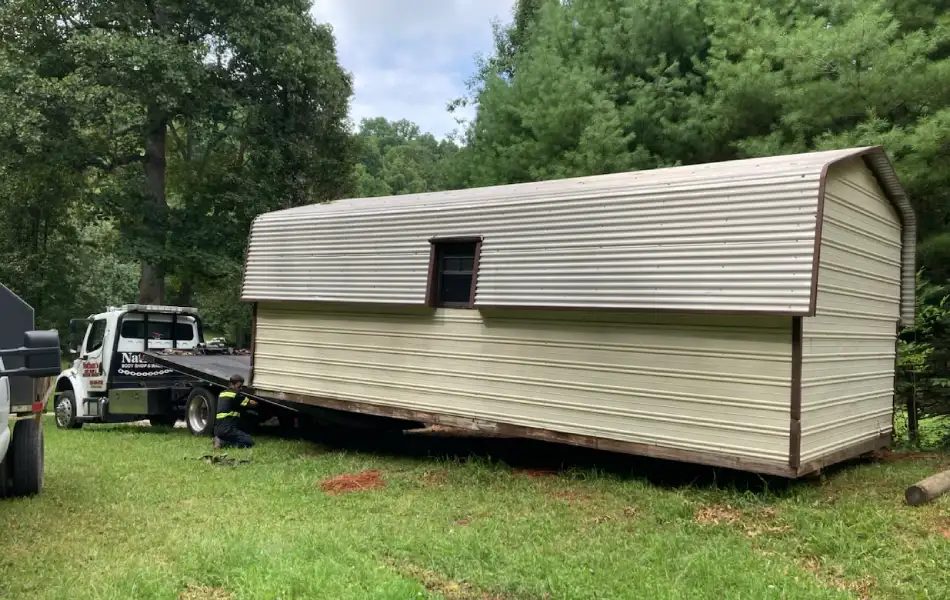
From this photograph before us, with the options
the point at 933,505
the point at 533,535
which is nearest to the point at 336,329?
the point at 533,535

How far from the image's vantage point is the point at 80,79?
18625mm

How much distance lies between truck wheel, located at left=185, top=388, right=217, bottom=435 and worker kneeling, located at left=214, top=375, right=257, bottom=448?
1477 mm

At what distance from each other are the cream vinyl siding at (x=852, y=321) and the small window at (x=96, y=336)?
12.6m

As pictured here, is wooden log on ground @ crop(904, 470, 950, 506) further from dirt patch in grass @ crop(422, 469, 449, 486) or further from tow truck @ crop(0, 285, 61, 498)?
tow truck @ crop(0, 285, 61, 498)

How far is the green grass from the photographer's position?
16.5 feet

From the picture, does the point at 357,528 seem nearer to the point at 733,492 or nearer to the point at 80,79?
the point at 733,492

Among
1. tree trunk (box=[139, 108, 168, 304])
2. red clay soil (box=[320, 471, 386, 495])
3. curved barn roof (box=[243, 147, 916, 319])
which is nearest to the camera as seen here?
curved barn roof (box=[243, 147, 916, 319])

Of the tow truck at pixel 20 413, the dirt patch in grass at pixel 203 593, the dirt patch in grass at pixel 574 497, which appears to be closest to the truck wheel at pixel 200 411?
the tow truck at pixel 20 413

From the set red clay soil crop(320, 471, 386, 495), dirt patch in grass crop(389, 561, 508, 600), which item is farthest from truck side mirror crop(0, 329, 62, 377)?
red clay soil crop(320, 471, 386, 495)

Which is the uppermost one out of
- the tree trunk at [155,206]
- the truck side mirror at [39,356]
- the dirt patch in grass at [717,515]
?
the tree trunk at [155,206]

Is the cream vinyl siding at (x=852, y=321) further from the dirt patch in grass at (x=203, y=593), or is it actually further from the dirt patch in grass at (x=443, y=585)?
the dirt patch in grass at (x=203, y=593)

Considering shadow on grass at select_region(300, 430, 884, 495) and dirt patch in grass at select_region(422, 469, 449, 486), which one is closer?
shadow on grass at select_region(300, 430, 884, 495)

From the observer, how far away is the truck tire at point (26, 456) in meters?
7.45

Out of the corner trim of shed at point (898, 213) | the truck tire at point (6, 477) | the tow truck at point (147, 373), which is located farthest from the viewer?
the tow truck at point (147, 373)
